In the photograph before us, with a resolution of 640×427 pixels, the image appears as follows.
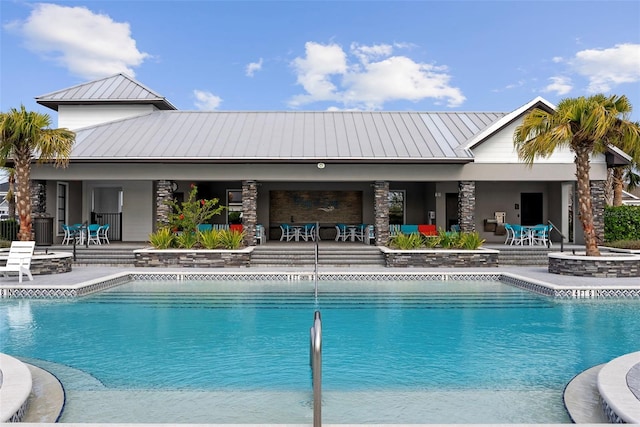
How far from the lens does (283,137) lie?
1911cm

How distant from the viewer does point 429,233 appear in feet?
58.0

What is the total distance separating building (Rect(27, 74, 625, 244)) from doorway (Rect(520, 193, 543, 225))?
0.05 metres

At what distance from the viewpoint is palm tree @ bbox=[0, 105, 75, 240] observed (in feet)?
44.7

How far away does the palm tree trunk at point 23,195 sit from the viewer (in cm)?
1393

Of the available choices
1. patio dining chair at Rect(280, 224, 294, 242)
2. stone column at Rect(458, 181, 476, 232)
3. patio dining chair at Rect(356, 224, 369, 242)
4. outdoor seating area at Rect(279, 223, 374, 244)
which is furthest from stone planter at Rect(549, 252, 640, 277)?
patio dining chair at Rect(280, 224, 294, 242)

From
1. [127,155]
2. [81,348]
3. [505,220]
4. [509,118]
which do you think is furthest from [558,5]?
[81,348]

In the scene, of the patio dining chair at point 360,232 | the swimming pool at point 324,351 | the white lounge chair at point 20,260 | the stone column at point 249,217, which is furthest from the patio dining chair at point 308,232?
the white lounge chair at point 20,260

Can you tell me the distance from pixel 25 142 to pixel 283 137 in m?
8.62

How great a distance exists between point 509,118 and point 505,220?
16.9 ft

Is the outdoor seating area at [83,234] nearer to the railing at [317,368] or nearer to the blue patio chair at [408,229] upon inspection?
the blue patio chair at [408,229]

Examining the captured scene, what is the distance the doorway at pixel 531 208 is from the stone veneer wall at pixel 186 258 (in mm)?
12847

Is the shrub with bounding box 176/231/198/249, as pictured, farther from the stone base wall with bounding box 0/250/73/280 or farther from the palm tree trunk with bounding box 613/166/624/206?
the palm tree trunk with bounding box 613/166/624/206

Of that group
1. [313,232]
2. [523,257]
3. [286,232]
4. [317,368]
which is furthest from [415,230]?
[317,368]

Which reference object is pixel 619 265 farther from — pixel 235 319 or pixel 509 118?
pixel 235 319
